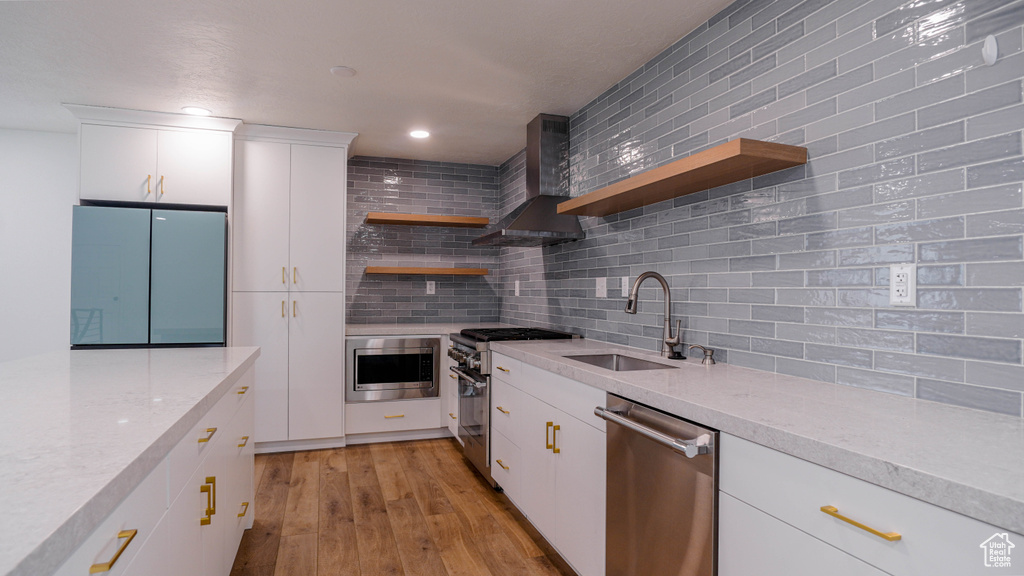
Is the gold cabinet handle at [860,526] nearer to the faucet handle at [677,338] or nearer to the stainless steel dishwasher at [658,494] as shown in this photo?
the stainless steel dishwasher at [658,494]

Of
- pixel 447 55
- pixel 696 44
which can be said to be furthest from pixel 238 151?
pixel 696 44

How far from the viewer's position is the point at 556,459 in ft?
7.49

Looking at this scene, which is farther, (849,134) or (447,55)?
(447,55)

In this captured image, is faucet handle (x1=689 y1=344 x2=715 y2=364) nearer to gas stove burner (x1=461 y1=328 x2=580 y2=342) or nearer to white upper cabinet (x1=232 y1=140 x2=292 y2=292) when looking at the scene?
gas stove burner (x1=461 y1=328 x2=580 y2=342)

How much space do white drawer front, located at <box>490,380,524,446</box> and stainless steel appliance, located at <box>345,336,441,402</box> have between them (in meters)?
1.12

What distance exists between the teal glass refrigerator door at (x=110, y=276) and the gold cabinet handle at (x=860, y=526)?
3834 mm

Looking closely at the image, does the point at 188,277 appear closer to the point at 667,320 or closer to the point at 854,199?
the point at 667,320

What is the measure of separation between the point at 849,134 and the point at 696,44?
979 mm

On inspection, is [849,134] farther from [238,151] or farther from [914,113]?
[238,151]

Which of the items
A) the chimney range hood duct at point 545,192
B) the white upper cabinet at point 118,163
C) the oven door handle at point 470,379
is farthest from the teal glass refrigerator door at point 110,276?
the chimney range hood duct at point 545,192

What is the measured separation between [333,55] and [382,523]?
2.42 m

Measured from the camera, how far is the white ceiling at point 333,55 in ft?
7.47

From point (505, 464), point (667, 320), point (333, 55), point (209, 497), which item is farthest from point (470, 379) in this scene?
point (333, 55)

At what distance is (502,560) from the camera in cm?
238
